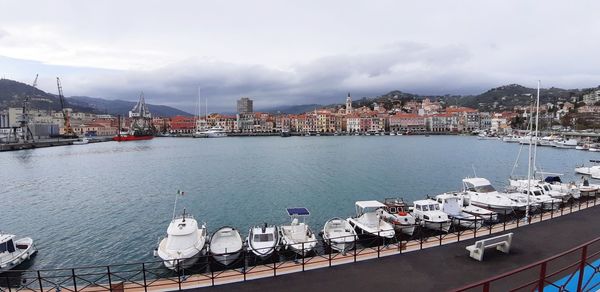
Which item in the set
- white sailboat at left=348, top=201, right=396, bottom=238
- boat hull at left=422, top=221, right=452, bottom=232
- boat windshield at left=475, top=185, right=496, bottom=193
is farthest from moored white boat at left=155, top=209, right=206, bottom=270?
boat windshield at left=475, top=185, right=496, bottom=193

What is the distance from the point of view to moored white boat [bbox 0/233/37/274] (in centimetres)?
1551

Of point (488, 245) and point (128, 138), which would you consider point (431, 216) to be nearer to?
point (488, 245)

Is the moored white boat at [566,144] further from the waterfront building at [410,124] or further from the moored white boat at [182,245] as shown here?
the moored white boat at [182,245]

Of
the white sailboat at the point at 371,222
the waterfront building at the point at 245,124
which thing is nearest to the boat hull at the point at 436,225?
the white sailboat at the point at 371,222

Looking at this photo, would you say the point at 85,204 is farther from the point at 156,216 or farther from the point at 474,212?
the point at 474,212

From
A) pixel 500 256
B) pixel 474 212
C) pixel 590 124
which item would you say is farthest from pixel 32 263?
pixel 590 124

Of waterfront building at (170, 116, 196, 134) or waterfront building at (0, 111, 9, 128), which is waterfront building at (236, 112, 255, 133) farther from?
waterfront building at (0, 111, 9, 128)

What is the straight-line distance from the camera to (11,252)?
16156 mm

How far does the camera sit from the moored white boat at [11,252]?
50.9ft

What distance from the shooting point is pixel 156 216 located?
84.1ft

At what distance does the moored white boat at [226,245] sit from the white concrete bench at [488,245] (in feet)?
30.8

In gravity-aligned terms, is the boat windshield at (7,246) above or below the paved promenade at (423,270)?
below

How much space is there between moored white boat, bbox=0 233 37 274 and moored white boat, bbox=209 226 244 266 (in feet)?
31.0

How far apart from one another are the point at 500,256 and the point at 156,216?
23226mm
